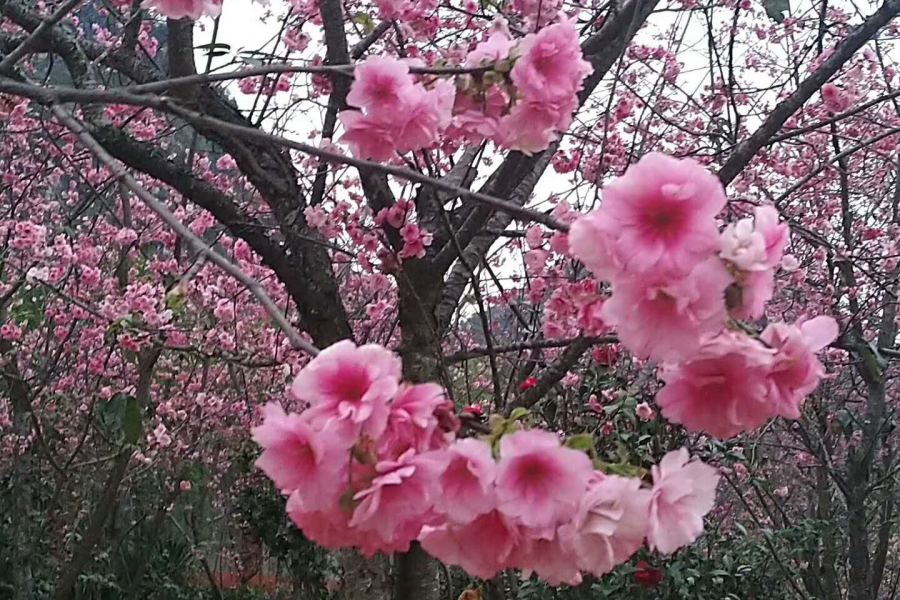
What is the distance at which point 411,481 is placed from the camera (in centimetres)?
72

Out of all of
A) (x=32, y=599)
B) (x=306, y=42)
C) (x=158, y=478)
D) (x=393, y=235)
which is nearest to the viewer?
(x=393, y=235)

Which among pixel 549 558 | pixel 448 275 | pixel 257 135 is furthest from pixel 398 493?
pixel 448 275

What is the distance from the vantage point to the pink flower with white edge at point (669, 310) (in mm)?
708

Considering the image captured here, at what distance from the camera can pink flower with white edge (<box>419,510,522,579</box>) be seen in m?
0.75

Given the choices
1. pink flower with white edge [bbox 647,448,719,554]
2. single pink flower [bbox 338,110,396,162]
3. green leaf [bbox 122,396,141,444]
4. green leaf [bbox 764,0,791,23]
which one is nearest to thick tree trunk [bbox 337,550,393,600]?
green leaf [bbox 122,396,141,444]

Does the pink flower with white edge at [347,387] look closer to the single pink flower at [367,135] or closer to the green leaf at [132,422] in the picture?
the single pink flower at [367,135]

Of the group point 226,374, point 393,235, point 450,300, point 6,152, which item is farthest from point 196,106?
point 226,374

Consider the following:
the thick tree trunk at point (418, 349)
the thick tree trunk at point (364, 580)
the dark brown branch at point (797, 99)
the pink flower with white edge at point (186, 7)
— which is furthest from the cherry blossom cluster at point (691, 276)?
the thick tree trunk at point (364, 580)

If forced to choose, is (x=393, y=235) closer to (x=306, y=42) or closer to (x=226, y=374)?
(x=306, y=42)

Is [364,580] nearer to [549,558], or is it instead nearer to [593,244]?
[549,558]

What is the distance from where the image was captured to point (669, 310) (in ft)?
2.40

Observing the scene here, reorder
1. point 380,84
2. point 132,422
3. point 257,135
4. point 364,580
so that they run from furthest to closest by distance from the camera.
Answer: point 132,422
point 364,580
point 380,84
point 257,135

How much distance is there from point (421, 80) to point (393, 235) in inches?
46.7

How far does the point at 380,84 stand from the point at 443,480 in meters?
0.62
